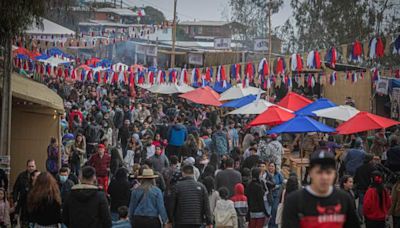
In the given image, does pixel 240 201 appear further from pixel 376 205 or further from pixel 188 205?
pixel 376 205

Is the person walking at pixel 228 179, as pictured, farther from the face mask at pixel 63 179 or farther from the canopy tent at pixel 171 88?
the canopy tent at pixel 171 88

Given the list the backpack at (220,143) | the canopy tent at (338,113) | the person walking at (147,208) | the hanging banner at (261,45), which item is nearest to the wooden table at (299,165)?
the backpack at (220,143)

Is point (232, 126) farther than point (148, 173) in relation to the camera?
Yes

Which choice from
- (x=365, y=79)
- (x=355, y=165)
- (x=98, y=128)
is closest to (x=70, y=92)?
(x=365, y=79)

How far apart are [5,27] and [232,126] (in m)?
10.4

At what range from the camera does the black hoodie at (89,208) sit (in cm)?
866

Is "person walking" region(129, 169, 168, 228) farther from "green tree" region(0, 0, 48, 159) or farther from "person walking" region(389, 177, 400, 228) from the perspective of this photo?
"green tree" region(0, 0, 48, 159)

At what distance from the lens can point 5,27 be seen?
44.2 feet

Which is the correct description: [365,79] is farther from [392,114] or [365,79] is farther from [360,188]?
[360,188]

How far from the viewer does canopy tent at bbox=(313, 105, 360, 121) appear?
21.0m

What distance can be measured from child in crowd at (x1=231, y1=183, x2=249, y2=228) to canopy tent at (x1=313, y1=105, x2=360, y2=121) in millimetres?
9584

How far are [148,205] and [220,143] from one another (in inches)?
381

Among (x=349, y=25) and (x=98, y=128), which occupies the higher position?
(x=349, y=25)

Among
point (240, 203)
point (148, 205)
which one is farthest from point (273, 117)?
point (148, 205)
